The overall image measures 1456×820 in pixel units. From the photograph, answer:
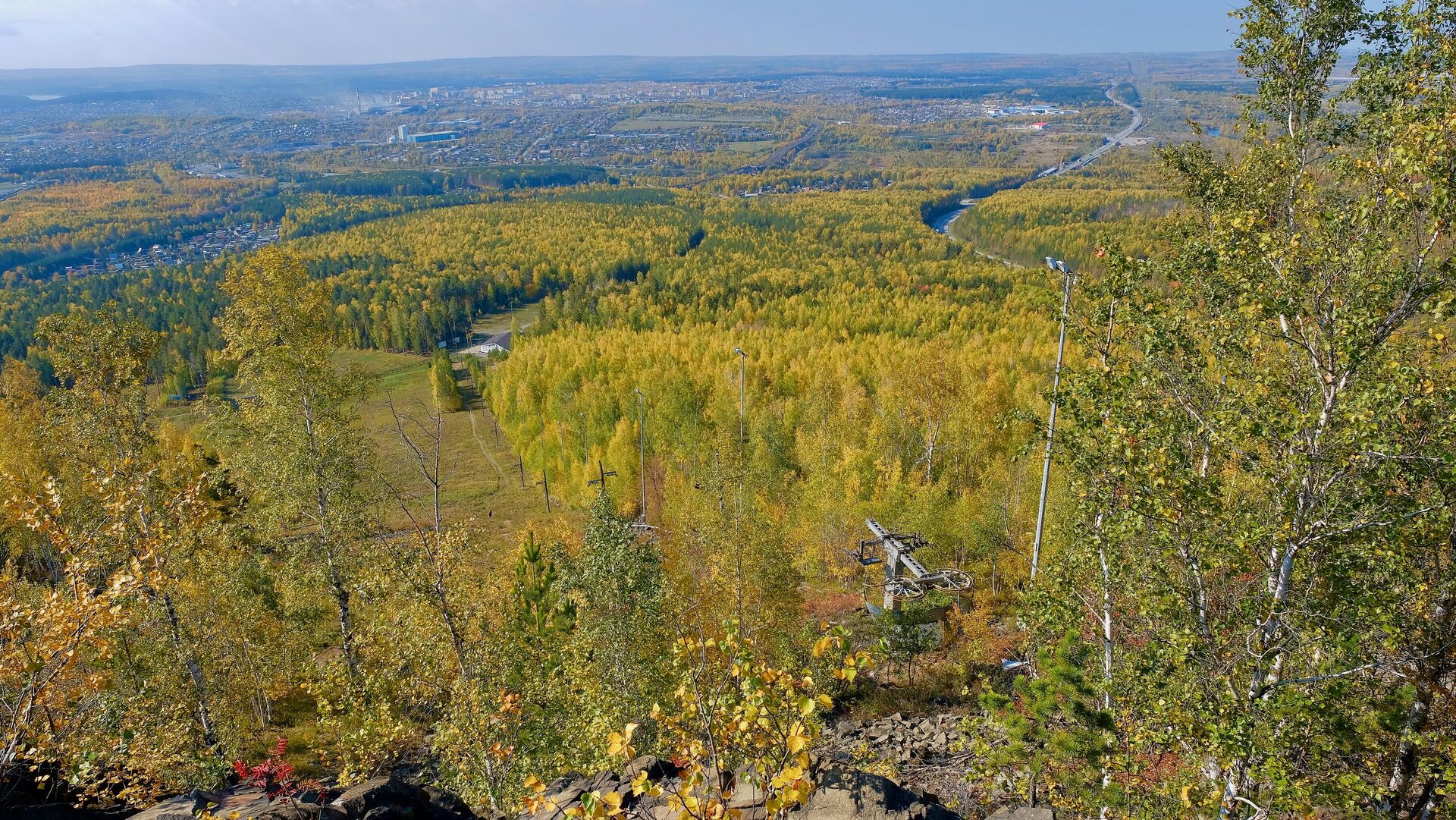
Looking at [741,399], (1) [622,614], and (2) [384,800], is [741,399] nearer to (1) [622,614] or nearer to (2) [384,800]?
(1) [622,614]

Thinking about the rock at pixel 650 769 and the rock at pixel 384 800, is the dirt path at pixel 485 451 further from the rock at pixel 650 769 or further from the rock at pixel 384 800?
the rock at pixel 650 769

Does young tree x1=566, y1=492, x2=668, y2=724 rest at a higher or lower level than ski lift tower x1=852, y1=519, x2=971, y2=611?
higher

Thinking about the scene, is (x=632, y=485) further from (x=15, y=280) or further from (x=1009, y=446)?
(x=15, y=280)

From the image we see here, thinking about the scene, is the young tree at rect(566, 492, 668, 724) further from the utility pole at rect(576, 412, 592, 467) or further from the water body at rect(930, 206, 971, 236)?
the water body at rect(930, 206, 971, 236)

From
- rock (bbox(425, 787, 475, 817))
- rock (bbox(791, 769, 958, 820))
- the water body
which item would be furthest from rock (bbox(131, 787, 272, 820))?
the water body

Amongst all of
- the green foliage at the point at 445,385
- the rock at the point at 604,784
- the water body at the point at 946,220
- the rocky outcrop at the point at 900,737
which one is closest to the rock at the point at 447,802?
the rock at the point at 604,784

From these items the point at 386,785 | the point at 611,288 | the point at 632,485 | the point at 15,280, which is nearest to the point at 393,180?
the point at 15,280
